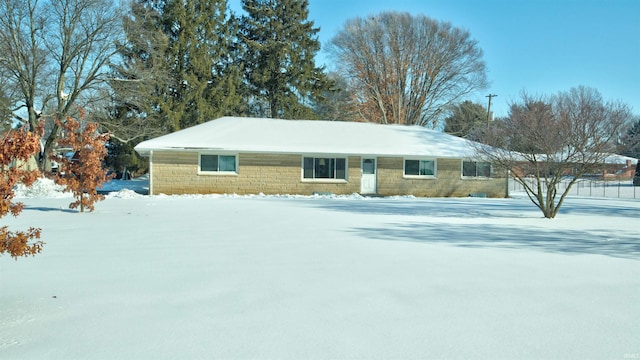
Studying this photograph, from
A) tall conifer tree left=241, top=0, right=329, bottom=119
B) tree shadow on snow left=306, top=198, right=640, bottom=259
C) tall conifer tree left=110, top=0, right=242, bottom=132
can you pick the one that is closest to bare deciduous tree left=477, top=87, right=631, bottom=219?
tree shadow on snow left=306, top=198, right=640, bottom=259

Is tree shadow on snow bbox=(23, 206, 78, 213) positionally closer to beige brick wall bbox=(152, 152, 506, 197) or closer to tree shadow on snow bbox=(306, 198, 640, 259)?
beige brick wall bbox=(152, 152, 506, 197)

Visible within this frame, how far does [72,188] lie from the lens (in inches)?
563

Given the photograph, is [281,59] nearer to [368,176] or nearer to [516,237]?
[368,176]

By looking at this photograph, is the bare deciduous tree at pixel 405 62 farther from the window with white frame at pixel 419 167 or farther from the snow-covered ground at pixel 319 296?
the snow-covered ground at pixel 319 296

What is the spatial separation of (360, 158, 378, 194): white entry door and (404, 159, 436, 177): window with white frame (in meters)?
1.70

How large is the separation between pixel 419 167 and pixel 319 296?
20978mm

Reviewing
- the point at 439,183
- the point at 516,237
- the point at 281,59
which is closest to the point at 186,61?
the point at 281,59

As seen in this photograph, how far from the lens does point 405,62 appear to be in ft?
131

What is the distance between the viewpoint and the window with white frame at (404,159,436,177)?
25469 mm

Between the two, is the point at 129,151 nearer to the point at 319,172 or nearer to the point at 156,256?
the point at 319,172

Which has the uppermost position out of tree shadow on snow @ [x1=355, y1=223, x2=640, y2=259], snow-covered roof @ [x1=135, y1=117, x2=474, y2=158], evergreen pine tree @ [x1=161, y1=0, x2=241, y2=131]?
evergreen pine tree @ [x1=161, y1=0, x2=241, y2=131]

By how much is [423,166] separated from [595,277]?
19.5 metres

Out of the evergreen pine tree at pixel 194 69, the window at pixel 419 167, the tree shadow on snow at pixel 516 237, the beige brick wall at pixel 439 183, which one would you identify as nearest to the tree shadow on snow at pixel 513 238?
the tree shadow on snow at pixel 516 237

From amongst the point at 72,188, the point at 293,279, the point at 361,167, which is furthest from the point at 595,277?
the point at 361,167
